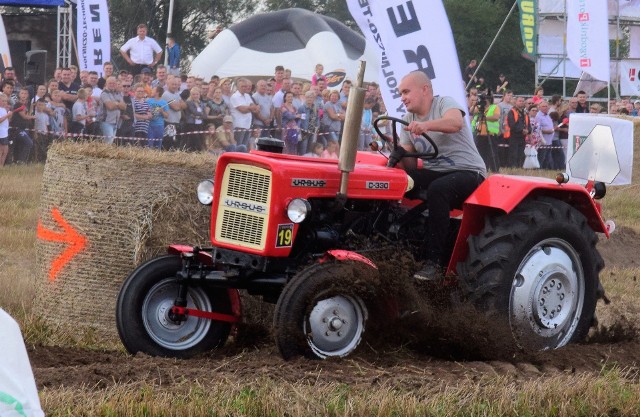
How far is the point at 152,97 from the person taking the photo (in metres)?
16.2

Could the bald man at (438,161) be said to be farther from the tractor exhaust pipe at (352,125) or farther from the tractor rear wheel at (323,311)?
the tractor exhaust pipe at (352,125)

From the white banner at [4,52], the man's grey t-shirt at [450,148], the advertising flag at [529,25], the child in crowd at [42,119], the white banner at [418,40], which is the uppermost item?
the advertising flag at [529,25]

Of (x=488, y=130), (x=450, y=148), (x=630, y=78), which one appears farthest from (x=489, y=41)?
(x=450, y=148)

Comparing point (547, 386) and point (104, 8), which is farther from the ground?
point (104, 8)

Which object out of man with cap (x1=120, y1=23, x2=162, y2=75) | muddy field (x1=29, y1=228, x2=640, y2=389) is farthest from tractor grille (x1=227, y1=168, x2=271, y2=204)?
man with cap (x1=120, y1=23, x2=162, y2=75)

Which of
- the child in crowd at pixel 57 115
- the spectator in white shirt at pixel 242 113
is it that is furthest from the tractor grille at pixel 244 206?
the spectator in white shirt at pixel 242 113

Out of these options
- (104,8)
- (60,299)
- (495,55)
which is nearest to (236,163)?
(60,299)

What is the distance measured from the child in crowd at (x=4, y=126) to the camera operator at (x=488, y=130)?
8820mm

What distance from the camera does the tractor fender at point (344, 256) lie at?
229 inches

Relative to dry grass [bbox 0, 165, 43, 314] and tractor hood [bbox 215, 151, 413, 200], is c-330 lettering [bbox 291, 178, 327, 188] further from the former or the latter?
dry grass [bbox 0, 165, 43, 314]

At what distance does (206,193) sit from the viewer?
20.4ft

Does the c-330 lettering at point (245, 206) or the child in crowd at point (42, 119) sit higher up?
the child in crowd at point (42, 119)

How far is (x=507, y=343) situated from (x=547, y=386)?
130 centimetres

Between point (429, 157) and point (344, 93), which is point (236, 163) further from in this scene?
point (344, 93)
